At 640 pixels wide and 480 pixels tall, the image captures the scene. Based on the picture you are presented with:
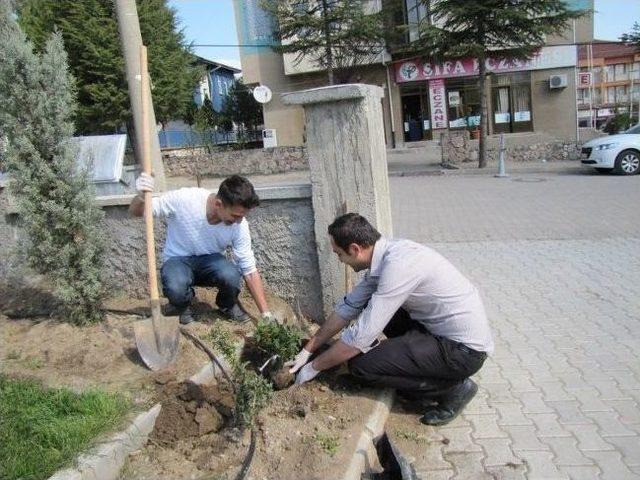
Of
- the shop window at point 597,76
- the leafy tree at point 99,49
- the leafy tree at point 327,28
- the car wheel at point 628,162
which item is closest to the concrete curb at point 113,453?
the car wheel at point 628,162

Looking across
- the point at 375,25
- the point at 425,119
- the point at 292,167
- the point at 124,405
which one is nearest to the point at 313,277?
the point at 124,405

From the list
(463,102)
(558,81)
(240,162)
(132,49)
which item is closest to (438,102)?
(463,102)

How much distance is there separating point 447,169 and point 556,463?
15.3 meters

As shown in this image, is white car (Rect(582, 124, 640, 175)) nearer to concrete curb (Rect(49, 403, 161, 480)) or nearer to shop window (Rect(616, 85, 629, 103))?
concrete curb (Rect(49, 403, 161, 480))

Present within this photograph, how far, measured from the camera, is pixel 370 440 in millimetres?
2953

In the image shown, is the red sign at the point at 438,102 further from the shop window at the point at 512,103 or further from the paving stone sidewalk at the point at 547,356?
the paving stone sidewalk at the point at 547,356

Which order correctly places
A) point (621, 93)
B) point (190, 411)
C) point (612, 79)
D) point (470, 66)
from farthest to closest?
1. point (621, 93)
2. point (612, 79)
3. point (470, 66)
4. point (190, 411)

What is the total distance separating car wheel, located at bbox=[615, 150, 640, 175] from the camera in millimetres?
14227

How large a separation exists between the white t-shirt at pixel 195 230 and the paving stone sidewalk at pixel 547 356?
1.59 meters

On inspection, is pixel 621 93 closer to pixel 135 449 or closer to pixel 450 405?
pixel 450 405

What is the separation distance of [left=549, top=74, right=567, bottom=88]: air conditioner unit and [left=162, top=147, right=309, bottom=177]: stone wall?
12244mm

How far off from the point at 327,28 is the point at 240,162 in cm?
628

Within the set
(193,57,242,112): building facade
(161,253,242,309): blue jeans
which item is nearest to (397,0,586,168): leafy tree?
(161,253,242,309): blue jeans

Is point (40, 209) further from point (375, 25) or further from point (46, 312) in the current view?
point (375, 25)
